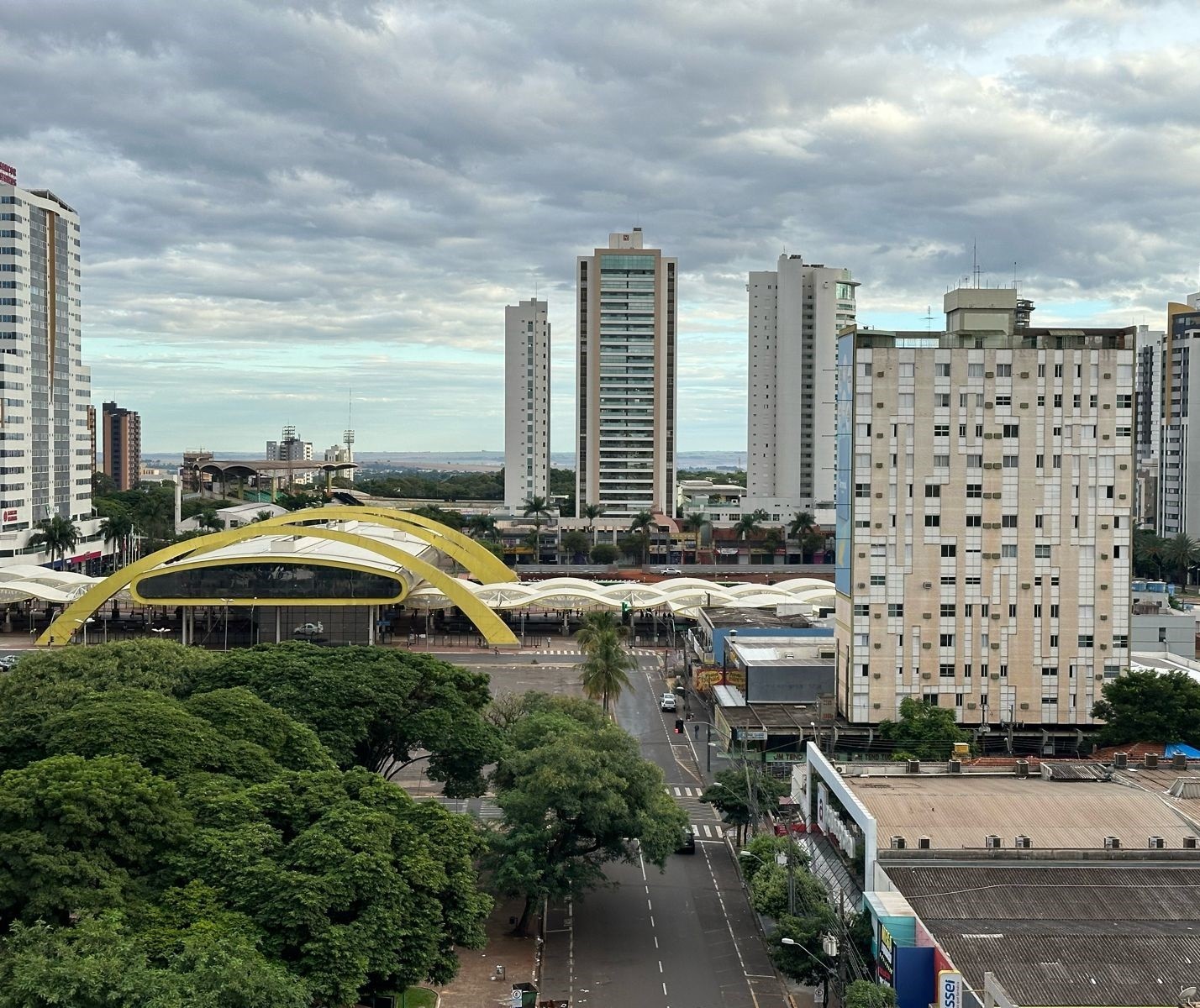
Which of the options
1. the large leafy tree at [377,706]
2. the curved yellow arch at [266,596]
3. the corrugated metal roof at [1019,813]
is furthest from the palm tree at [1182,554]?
the large leafy tree at [377,706]

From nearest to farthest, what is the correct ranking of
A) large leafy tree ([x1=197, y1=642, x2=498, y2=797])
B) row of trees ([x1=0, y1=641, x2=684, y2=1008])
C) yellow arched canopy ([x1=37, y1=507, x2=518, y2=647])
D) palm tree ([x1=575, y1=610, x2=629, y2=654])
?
row of trees ([x1=0, y1=641, x2=684, y2=1008])
large leafy tree ([x1=197, y1=642, x2=498, y2=797])
palm tree ([x1=575, y1=610, x2=629, y2=654])
yellow arched canopy ([x1=37, y1=507, x2=518, y2=647])

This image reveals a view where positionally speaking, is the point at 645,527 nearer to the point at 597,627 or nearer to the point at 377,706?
the point at 597,627

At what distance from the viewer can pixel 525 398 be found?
17688 centimetres

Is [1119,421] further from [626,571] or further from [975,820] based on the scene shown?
[626,571]

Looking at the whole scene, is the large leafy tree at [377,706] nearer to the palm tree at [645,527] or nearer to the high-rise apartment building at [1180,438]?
the palm tree at [645,527]

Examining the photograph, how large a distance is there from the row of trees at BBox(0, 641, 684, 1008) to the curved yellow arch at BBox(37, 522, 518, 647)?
41094 millimetres

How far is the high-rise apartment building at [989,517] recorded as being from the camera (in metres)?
57.5

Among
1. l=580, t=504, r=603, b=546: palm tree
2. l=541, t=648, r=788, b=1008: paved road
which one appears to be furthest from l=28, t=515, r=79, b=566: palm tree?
l=541, t=648, r=788, b=1008: paved road

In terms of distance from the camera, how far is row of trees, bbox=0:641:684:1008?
2627 centimetres

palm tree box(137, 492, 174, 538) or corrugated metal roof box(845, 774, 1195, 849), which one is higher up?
palm tree box(137, 492, 174, 538)

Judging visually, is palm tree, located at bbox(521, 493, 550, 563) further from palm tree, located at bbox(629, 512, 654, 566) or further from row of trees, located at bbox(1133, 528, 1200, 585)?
row of trees, located at bbox(1133, 528, 1200, 585)

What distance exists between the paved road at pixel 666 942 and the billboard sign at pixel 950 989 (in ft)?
23.9

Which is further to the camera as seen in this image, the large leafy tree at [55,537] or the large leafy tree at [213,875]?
the large leafy tree at [55,537]

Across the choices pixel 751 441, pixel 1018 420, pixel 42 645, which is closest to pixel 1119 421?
pixel 1018 420
